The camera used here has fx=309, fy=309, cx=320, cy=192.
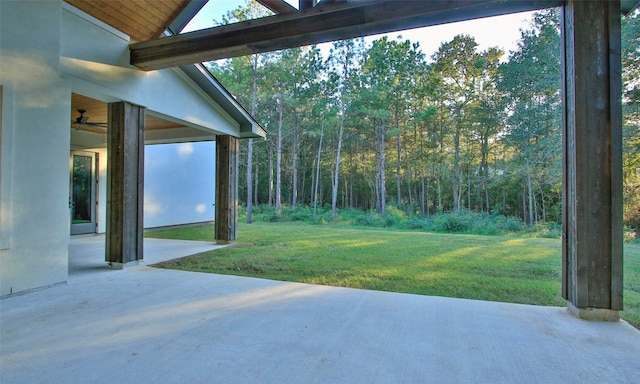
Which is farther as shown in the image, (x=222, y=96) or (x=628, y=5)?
(x=222, y=96)

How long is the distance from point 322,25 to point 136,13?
2.93m

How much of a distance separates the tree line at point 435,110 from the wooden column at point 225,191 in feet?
23.2

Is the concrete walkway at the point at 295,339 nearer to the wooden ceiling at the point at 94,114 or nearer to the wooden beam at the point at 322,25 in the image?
the wooden beam at the point at 322,25

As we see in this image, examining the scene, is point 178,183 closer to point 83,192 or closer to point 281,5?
point 83,192

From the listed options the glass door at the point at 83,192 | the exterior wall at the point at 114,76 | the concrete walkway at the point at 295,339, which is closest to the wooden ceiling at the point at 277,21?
the exterior wall at the point at 114,76

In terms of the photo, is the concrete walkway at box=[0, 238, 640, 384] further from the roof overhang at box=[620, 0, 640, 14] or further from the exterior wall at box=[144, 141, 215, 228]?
the exterior wall at box=[144, 141, 215, 228]

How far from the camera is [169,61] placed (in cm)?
448

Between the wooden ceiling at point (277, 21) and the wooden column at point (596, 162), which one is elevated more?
the wooden ceiling at point (277, 21)

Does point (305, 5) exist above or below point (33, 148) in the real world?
above

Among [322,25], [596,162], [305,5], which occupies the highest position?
[305,5]

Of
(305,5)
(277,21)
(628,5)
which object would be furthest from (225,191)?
(628,5)

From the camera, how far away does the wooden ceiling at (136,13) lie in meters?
4.16

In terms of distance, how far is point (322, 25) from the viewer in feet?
11.5

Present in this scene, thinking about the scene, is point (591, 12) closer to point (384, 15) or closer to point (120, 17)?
point (384, 15)
